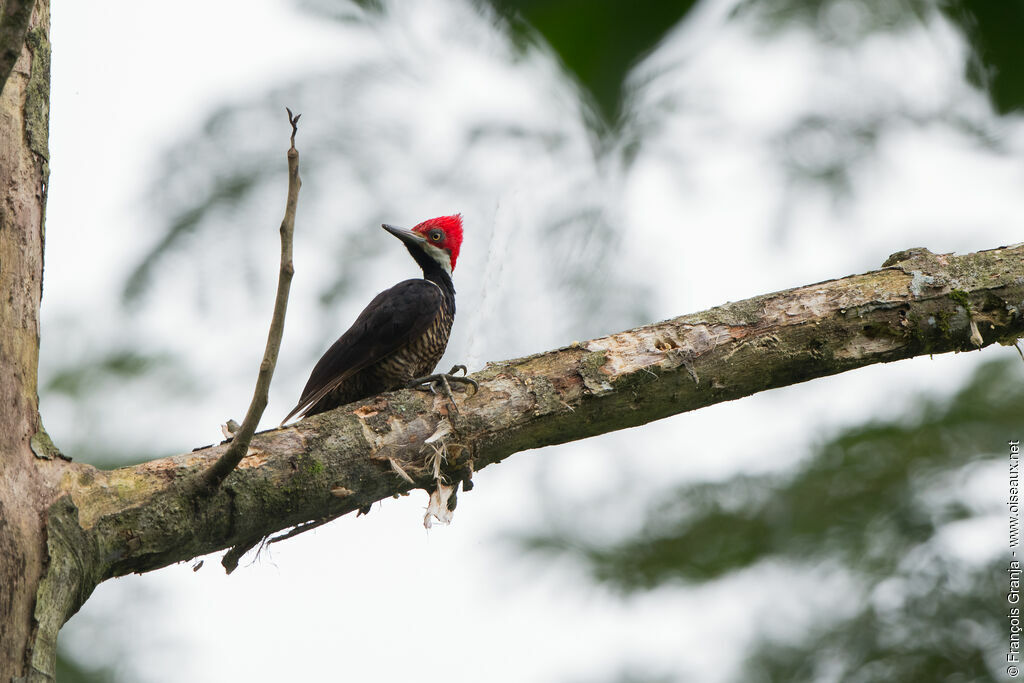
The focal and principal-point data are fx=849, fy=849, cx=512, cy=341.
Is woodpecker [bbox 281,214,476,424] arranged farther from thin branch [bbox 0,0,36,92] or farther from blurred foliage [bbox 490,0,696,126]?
thin branch [bbox 0,0,36,92]

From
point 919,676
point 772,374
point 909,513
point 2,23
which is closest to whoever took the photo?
point 2,23

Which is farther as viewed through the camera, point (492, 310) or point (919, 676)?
point (492, 310)

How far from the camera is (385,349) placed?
3.33 m

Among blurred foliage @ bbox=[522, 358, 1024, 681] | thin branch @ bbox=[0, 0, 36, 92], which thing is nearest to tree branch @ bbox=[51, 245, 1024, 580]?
thin branch @ bbox=[0, 0, 36, 92]

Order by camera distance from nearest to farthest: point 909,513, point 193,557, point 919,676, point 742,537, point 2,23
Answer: point 2,23, point 193,557, point 919,676, point 909,513, point 742,537

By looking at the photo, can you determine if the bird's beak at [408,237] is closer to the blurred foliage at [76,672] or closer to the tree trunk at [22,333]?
the tree trunk at [22,333]

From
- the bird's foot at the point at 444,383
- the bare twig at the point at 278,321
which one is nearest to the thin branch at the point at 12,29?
the bare twig at the point at 278,321

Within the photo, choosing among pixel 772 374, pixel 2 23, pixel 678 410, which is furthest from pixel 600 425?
pixel 2 23

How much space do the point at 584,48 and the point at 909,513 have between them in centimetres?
302

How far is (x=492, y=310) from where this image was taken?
491 centimetres

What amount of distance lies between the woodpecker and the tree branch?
2.51 feet

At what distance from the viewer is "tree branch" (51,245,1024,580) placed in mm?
2381

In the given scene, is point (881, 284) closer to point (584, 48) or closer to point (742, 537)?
point (584, 48)

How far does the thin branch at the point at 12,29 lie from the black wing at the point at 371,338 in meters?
1.67
